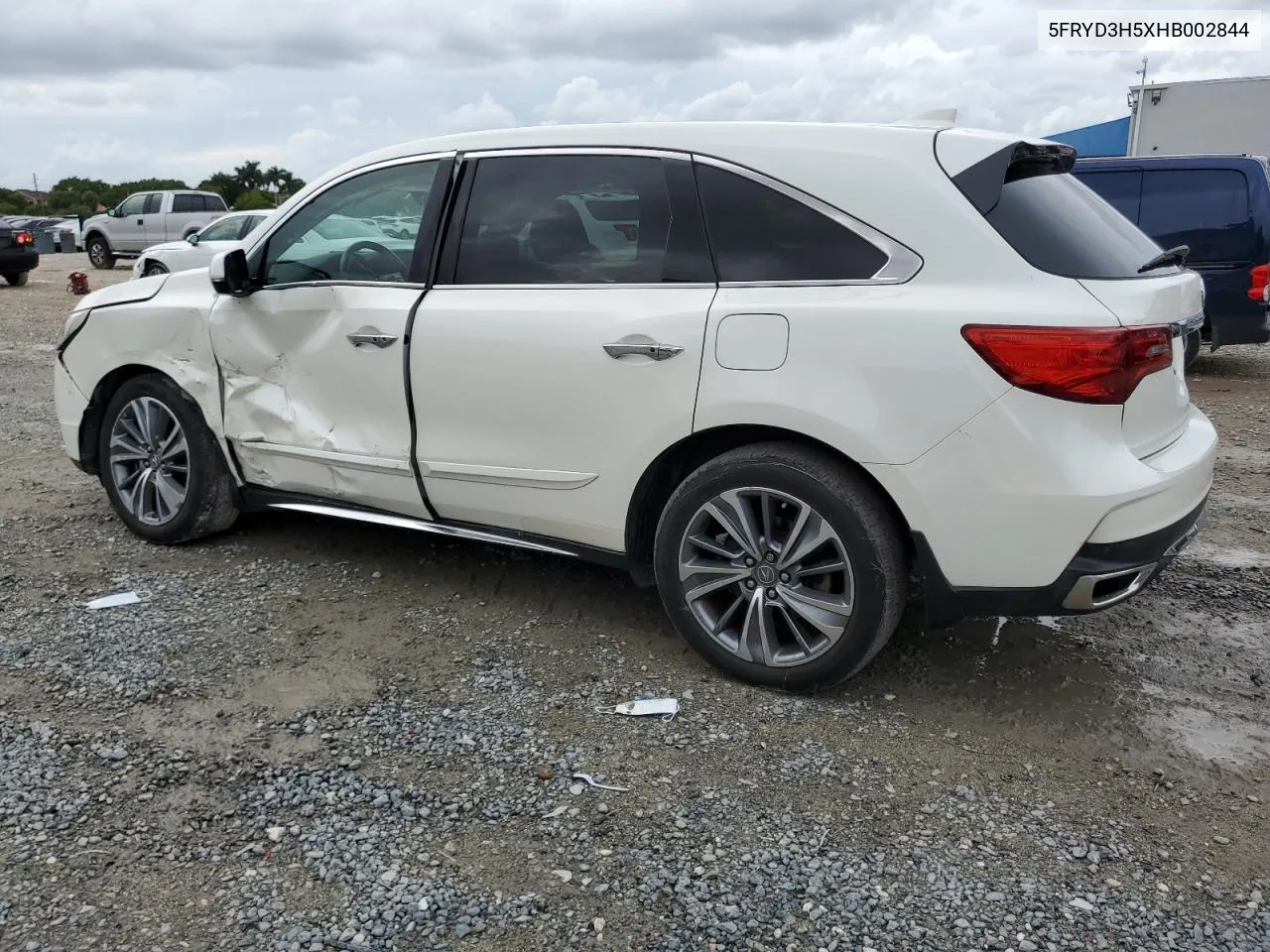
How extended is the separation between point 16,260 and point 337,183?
18.0 meters

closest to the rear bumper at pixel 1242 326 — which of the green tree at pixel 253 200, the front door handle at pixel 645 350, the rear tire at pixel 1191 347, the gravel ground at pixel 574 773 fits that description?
the gravel ground at pixel 574 773

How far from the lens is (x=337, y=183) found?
4.32 m

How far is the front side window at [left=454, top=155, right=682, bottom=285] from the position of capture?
11.9 feet

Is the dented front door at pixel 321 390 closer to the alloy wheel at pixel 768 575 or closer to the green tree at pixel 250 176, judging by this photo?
the alloy wheel at pixel 768 575

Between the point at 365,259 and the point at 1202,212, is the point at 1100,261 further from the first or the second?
the point at 1202,212

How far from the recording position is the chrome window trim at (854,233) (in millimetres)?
3201

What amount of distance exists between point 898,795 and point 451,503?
1.91 metres

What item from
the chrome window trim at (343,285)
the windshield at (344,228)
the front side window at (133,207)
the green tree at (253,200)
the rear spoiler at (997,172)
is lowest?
the chrome window trim at (343,285)

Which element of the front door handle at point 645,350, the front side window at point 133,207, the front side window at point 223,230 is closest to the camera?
the front door handle at point 645,350

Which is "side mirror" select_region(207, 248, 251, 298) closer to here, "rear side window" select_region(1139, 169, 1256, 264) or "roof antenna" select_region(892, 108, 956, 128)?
"roof antenna" select_region(892, 108, 956, 128)

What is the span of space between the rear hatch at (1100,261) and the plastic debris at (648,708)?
5.09 feet

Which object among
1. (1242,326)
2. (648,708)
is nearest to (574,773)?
(648,708)

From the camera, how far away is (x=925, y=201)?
3.20m

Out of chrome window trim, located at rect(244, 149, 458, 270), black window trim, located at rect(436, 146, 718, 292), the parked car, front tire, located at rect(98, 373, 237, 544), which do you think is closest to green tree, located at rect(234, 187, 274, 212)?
the parked car
